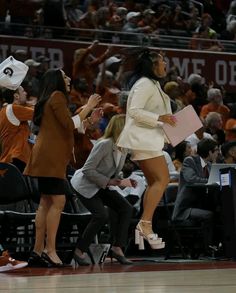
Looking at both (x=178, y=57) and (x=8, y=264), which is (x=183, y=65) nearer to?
(x=178, y=57)

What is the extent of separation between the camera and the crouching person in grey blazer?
10.0m

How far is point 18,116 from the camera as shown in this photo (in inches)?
419

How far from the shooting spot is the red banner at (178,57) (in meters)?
17.4

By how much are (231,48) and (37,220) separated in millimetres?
11869

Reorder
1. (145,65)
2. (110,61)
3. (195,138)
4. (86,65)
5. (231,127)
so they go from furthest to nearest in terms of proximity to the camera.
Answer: (110,61), (86,65), (231,127), (195,138), (145,65)

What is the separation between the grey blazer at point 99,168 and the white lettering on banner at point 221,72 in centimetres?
1003

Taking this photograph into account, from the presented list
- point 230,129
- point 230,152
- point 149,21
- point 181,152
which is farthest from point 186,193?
point 149,21

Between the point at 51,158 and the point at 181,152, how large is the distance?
13.0ft

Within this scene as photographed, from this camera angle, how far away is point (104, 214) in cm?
1007

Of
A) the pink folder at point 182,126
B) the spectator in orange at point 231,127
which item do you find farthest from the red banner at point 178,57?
the pink folder at point 182,126

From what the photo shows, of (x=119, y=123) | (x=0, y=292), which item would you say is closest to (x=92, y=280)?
(x=0, y=292)

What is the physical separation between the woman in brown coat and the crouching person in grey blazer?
484 mm

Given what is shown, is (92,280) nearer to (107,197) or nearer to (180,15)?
(107,197)

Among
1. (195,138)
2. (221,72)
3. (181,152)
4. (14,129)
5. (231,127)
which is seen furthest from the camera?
(221,72)
